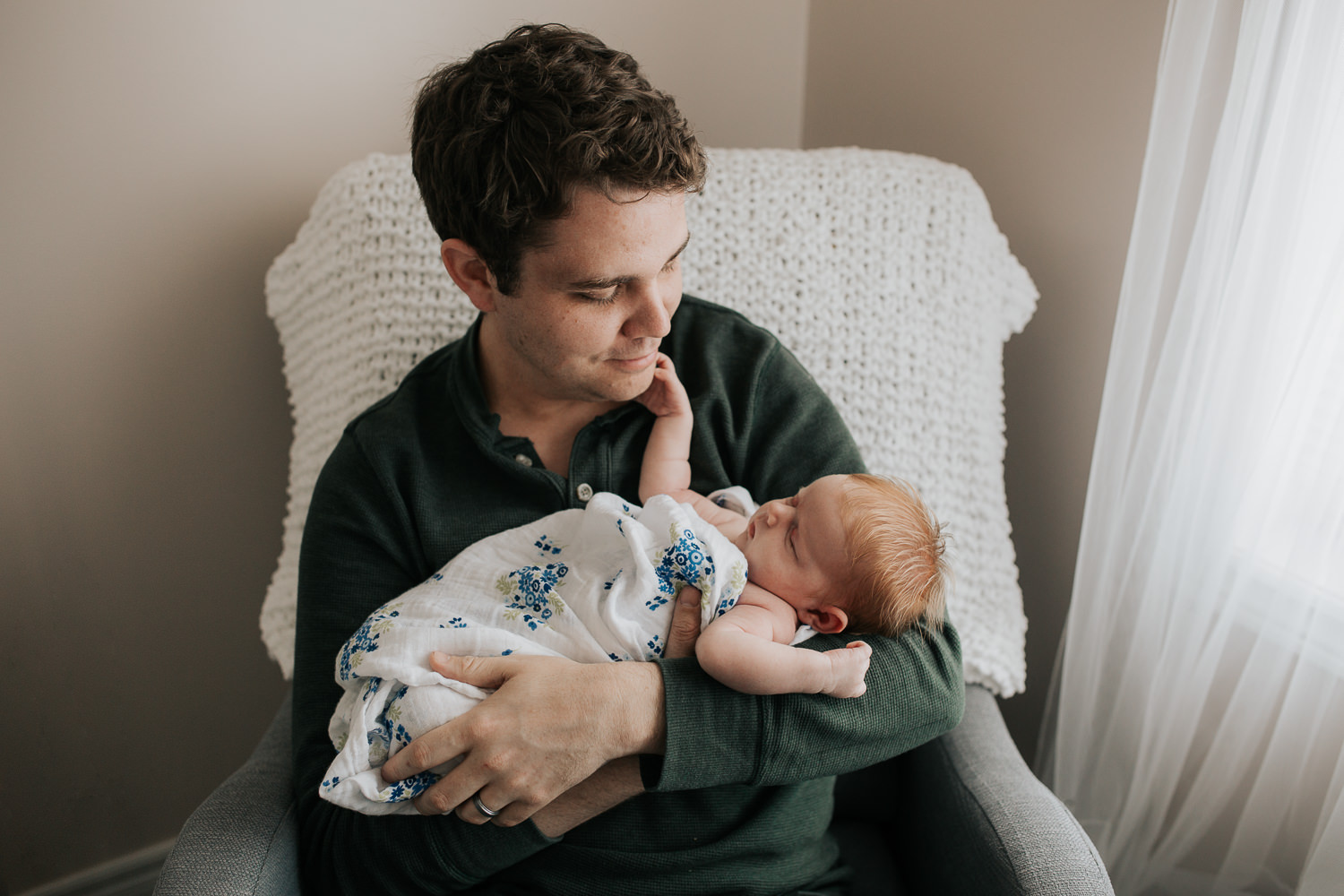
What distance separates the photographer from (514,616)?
977mm

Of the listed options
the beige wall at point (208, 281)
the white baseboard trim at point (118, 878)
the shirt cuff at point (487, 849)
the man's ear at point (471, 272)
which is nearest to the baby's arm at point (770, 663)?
the shirt cuff at point (487, 849)

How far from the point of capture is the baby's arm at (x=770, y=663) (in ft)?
2.90

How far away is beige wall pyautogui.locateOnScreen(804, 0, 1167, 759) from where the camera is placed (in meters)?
1.28

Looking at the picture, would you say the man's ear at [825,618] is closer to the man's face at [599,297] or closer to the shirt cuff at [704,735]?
the shirt cuff at [704,735]

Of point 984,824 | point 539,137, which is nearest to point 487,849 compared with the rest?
point 984,824

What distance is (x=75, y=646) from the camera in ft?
5.08

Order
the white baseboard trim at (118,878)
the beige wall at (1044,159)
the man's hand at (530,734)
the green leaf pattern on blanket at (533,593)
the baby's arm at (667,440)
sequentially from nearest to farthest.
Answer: the man's hand at (530,734), the green leaf pattern on blanket at (533,593), the baby's arm at (667,440), the beige wall at (1044,159), the white baseboard trim at (118,878)

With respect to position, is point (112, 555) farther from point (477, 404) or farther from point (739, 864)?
point (739, 864)

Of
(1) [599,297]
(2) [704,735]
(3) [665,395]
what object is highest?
(1) [599,297]

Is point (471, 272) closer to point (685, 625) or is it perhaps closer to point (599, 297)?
point (599, 297)

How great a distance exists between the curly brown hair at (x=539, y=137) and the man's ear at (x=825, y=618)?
0.53 metres

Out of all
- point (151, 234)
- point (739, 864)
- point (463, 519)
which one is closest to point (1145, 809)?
point (739, 864)

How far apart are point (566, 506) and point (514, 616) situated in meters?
0.20

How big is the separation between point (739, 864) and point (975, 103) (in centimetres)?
135
